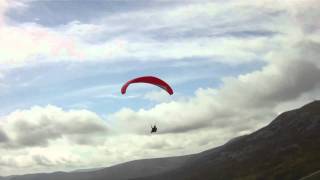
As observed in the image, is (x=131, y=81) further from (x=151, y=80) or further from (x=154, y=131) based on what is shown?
(x=154, y=131)

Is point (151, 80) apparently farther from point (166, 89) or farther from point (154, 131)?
point (154, 131)

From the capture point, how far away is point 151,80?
211 ft

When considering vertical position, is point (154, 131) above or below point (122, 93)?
below

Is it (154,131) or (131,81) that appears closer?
(154,131)

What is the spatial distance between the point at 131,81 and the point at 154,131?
8192mm

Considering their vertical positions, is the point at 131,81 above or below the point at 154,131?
above

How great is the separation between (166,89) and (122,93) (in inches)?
309

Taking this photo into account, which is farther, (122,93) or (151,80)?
(151,80)

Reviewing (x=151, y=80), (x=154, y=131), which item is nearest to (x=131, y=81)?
(x=151, y=80)

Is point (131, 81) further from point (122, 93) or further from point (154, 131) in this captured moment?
point (154, 131)

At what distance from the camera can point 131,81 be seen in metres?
63.1

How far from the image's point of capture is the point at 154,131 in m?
59.2

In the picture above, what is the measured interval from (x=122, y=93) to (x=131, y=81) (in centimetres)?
399

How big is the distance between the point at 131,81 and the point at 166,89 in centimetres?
523
